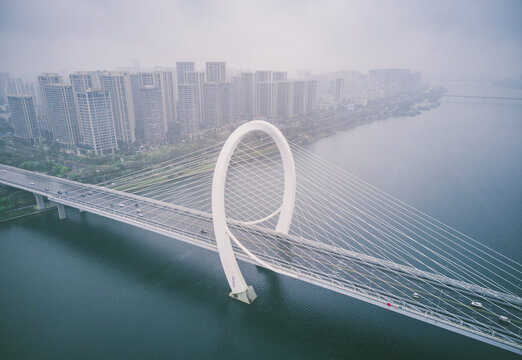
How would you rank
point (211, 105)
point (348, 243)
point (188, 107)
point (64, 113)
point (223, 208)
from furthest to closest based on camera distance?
point (211, 105), point (188, 107), point (64, 113), point (348, 243), point (223, 208)

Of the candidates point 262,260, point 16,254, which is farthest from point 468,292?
point 16,254

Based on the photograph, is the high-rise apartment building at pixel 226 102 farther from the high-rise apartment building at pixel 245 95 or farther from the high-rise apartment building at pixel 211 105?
the high-rise apartment building at pixel 245 95

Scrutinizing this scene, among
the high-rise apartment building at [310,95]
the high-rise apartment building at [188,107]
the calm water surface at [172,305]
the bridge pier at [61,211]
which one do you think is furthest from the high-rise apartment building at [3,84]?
the high-rise apartment building at [310,95]

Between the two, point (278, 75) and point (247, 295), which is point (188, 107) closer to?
point (278, 75)

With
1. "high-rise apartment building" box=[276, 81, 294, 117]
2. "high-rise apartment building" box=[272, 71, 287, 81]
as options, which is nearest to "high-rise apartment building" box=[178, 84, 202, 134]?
"high-rise apartment building" box=[276, 81, 294, 117]

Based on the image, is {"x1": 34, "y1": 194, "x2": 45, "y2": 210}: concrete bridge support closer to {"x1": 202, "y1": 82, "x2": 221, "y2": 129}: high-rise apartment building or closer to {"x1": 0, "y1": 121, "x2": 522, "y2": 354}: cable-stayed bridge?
{"x1": 0, "y1": 121, "x2": 522, "y2": 354}: cable-stayed bridge

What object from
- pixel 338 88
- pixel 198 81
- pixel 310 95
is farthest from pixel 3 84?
pixel 338 88

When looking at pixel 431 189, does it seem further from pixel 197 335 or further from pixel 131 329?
pixel 131 329
